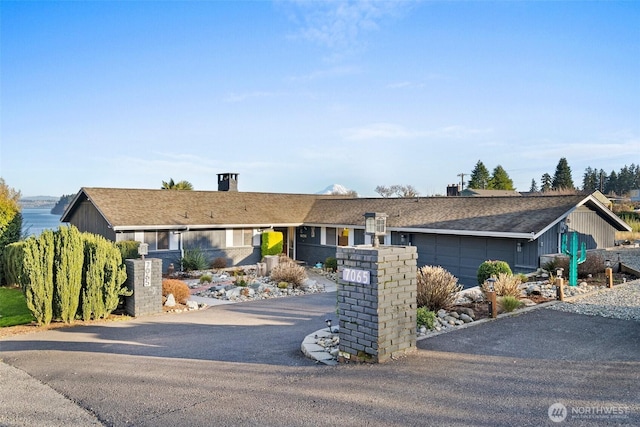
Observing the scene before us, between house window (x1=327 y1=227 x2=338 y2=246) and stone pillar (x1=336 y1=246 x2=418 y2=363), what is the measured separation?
55.8 ft

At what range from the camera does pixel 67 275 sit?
1082cm

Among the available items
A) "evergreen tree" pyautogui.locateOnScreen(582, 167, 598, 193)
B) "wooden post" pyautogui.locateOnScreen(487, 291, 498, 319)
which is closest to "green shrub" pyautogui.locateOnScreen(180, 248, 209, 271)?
"wooden post" pyautogui.locateOnScreen(487, 291, 498, 319)

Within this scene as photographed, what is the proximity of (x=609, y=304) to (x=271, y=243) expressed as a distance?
54.3 ft

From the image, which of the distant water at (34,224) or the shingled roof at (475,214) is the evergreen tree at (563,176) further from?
the distant water at (34,224)

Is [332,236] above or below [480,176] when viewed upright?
below

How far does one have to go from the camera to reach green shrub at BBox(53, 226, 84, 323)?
35.2ft

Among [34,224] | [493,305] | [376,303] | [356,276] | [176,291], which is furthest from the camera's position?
[34,224]

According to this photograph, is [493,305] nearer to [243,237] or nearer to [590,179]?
[243,237]

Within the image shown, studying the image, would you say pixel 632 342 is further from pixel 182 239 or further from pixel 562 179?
pixel 562 179

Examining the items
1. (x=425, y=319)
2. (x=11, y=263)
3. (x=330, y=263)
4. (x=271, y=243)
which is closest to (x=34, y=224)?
(x=11, y=263)

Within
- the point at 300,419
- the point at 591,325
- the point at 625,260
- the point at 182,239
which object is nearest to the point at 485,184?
the point at 625,260

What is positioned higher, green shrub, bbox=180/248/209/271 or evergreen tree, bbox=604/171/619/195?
evergreen tree, bbox=604/171/619/195

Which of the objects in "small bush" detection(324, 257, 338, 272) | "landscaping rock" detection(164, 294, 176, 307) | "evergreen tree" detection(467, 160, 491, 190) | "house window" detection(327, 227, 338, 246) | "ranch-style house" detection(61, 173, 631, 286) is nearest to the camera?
"landscaping rock" detection(164, 294, 176, 307)

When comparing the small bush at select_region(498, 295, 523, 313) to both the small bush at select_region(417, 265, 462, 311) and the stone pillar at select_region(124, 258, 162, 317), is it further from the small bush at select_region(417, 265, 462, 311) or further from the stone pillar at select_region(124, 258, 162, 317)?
the stone pillar at select_region(124, 258, 162, 317)
